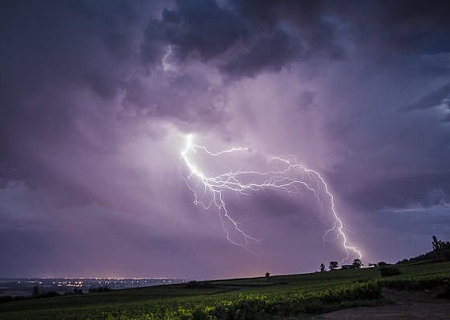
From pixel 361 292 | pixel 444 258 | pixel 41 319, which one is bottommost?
pixel 41 319

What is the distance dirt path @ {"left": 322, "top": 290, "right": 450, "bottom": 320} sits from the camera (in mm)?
17969

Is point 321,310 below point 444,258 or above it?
below

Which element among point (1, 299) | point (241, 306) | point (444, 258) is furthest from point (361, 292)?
point (1, 299)

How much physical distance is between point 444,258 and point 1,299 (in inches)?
3565

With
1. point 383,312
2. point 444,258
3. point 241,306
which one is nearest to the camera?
point 241,306

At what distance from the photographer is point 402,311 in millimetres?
20141

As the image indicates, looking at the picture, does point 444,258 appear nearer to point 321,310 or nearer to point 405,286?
point 405,286

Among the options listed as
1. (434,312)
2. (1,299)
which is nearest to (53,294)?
(1,299)

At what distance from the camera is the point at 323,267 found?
12925 centimetres

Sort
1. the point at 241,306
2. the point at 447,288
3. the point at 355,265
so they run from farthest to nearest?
the point at 355,265
the point at 447,288
the point at 241,306

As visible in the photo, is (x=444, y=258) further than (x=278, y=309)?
Yes

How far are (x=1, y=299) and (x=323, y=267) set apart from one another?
96797 millimetres

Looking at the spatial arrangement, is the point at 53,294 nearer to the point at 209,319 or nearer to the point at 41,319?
the point at 41,319

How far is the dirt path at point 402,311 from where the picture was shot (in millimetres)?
17969
